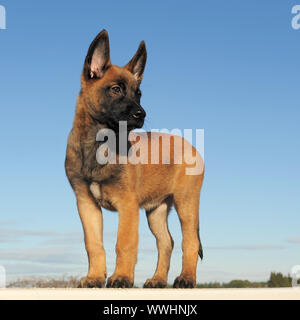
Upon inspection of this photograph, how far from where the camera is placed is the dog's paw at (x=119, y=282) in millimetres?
6574

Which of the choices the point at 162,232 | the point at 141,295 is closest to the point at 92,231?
the point at 162,232

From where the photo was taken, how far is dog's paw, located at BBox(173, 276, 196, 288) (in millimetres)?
7555

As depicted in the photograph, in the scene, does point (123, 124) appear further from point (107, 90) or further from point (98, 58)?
point (98, 58)

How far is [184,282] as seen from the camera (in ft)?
24.9

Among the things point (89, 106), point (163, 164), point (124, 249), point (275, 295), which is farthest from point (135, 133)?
point (275, 295)

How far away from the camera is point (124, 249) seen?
681 cm

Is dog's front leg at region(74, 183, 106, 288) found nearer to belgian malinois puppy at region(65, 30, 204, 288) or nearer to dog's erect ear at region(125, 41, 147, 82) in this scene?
belgian malinois puppy at region(65, 30, 204, 288)

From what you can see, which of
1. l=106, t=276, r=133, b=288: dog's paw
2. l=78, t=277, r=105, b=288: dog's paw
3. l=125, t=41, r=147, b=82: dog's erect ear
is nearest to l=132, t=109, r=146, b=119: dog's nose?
l=125, t=41, r=147, b=82: dog's erect ear

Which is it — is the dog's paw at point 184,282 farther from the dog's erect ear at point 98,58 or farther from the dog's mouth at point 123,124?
the dog's erect ear at point 98,58

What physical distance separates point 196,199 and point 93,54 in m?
2.86

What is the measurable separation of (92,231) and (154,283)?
1.53m

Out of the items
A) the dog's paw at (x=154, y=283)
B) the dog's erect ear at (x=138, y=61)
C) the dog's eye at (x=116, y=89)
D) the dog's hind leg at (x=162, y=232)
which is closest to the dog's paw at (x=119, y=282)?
the dog's paw at (x=154, y=283)

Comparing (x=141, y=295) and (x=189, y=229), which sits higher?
(x=189, y=229)
